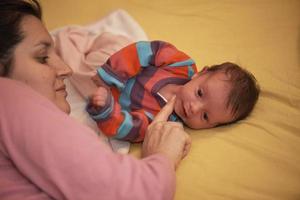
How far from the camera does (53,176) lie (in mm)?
703

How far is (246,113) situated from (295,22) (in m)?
0.68

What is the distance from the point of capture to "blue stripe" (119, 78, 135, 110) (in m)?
1.32

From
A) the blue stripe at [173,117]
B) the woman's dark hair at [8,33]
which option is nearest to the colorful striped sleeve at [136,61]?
the blue stripe at [173,117]

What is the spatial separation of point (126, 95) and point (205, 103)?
30 centimetres

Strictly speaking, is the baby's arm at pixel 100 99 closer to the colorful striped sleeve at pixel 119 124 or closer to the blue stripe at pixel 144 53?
the colorful striped sleeve at pixel 119 124

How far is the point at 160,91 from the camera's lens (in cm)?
133

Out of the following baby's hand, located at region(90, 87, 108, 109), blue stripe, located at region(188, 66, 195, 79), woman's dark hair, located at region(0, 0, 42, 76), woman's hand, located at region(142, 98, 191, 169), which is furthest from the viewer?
blue stripe, located at region(188, 66, 195, 79)

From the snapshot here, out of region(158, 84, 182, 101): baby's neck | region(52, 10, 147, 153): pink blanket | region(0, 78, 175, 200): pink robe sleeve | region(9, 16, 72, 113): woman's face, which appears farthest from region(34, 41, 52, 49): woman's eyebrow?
region(158, 84, 182, 101): baby's neck

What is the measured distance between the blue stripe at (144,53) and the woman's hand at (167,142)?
0.97 ft

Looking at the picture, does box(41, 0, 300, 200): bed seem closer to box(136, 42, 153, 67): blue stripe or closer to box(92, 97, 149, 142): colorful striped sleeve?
box(92, 97, 149, 142): colorful striped sleeve

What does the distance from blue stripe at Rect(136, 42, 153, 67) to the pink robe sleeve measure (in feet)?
1.99

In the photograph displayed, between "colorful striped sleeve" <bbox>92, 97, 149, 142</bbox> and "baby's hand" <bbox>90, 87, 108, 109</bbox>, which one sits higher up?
"baby's hand" <bbox>90, 87, 108, 109</bbox>

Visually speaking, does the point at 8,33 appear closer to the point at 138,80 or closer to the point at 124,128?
the point at 124,128

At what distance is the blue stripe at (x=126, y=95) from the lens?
4.32 feet
